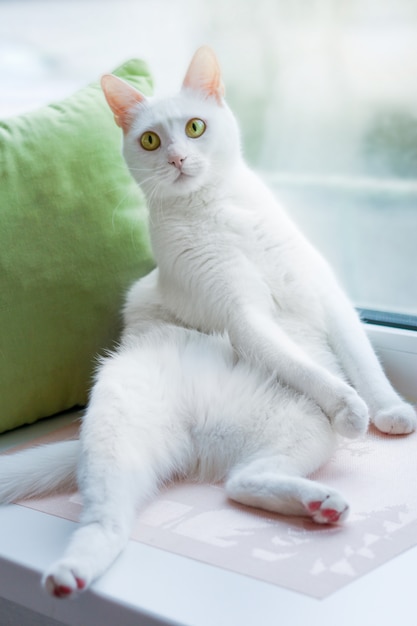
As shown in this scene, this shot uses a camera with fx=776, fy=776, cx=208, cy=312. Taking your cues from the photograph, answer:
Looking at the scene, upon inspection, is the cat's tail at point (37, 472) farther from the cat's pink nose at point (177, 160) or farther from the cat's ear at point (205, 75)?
the cat's ear at point (205, 75)

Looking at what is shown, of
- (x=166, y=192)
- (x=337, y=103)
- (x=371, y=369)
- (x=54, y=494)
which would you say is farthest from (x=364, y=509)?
(x=337, y=103)

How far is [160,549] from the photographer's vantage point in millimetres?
1049

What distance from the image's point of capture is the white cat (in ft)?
3.71

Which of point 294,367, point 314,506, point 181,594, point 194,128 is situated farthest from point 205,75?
point 181,594

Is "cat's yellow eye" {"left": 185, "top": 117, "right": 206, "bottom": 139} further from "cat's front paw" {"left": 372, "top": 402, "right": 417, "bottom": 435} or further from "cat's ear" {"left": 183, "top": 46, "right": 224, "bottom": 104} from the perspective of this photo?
"cat's front paw" {"left": 372, "top": 402, "right": 417, "bottom": 435}

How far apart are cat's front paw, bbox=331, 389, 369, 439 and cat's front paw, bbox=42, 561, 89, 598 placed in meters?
0.48

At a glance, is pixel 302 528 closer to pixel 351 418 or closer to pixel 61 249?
pixel 351 418

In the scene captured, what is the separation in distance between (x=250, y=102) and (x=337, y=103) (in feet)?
0.82

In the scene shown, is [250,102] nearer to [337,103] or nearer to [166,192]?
[337,103]

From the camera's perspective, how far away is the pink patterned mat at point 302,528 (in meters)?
0.97

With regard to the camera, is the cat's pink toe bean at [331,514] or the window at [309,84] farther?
the window at [309,84]

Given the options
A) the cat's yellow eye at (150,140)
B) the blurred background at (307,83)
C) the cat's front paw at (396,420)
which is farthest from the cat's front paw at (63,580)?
the blurred background at (307,83)

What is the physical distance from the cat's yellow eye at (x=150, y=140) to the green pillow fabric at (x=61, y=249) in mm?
176

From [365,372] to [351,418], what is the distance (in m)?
0.21
